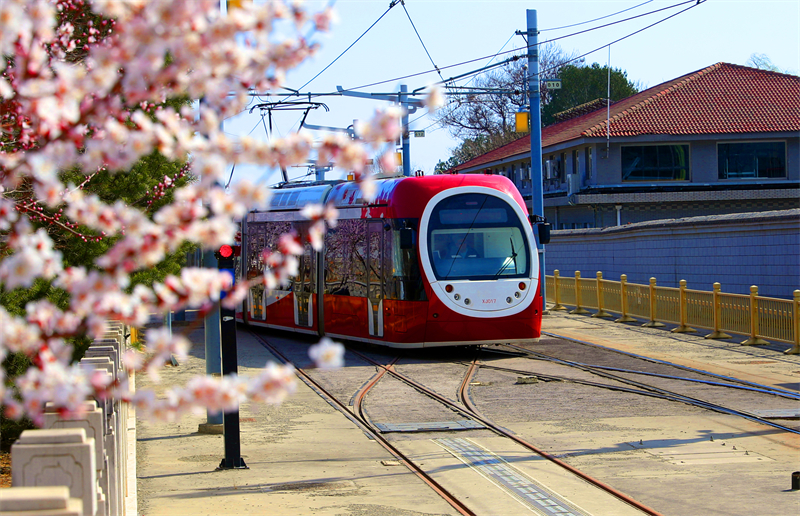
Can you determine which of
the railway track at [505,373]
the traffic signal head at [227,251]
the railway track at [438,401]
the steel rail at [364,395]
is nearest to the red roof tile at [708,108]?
the railway track at [505,373]

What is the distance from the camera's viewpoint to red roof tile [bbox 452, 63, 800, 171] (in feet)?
135

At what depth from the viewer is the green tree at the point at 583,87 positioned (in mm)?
73375

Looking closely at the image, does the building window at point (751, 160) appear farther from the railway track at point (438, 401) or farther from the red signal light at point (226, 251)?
the red signal light at point (226, 251)

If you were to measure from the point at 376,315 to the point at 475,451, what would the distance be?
8217mm

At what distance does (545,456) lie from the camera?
363 inches

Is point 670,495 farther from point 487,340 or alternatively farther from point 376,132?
point 487,340

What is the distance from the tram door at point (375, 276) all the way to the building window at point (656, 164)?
25.6 meters

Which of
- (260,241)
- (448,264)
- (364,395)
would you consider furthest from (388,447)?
(260,241)

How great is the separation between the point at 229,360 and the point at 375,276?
821 cm

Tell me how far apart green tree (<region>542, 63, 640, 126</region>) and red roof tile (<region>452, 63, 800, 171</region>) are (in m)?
23.6

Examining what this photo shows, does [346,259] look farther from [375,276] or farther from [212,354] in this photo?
[212,354]

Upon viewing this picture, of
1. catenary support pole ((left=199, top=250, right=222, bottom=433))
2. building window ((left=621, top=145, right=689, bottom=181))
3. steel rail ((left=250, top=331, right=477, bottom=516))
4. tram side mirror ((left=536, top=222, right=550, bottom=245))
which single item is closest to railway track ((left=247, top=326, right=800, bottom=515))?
steel rail ((left=250, top=331, right=477, bottom=516))

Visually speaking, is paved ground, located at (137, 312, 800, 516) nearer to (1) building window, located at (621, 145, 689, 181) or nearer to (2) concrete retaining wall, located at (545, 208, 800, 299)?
(2) concrete retaining wall, located at (545, 208, 800, 299)

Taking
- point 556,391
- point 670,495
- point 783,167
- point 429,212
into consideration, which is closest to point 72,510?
point 670,495
